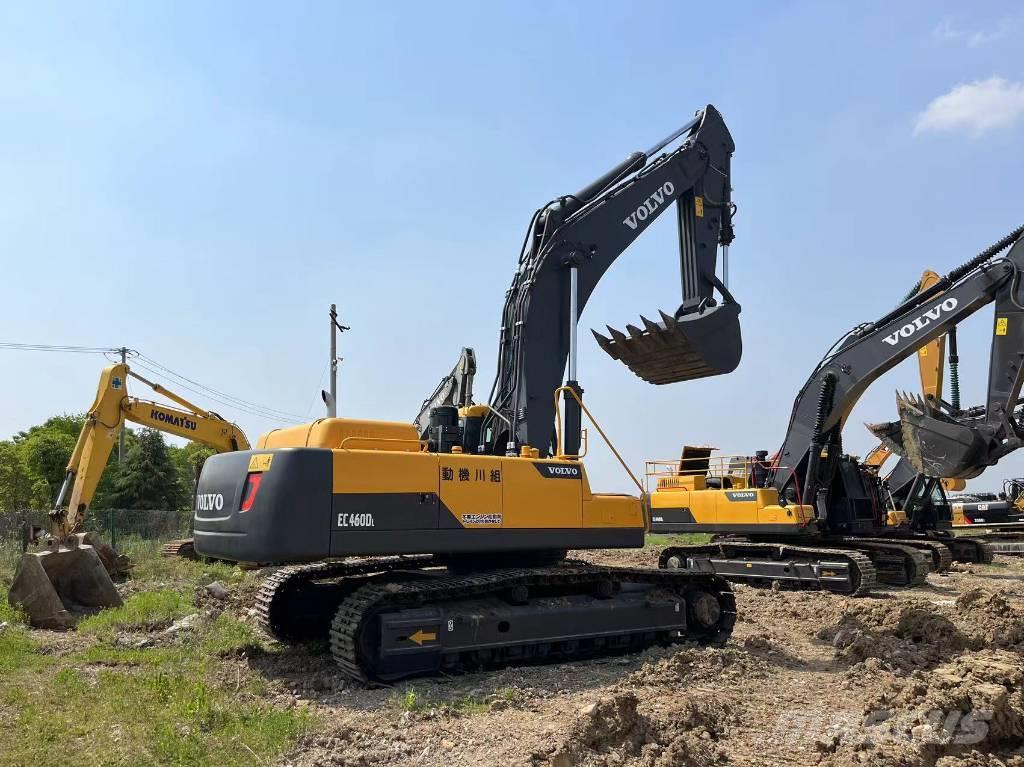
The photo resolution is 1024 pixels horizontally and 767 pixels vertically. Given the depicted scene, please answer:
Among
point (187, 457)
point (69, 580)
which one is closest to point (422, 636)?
point (69, 580)

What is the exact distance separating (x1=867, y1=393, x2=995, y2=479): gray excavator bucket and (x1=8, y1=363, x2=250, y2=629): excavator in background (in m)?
12.9

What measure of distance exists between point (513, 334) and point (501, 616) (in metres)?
3.16

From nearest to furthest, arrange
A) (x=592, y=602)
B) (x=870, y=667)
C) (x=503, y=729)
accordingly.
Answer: (x=503, y=729), (x=870, y=667), (x=592, y=602)

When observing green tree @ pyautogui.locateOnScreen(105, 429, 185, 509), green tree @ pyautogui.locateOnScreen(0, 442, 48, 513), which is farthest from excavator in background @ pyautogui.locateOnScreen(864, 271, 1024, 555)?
green tree @ pyautogui.locateOnScreen(0, 442, 48, 513)

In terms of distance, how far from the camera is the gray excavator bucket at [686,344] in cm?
990

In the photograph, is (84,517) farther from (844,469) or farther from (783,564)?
(844,469)

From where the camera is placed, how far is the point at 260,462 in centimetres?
646

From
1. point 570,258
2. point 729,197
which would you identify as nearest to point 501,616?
point 570,258

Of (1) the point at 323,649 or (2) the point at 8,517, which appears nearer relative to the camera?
(1) the point at 323,649

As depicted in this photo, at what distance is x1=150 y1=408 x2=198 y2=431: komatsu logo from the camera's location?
53.3ft

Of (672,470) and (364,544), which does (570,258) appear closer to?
(364,544)

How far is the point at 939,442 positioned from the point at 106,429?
589 inches

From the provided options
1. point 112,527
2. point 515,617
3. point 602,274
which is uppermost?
point 602,274

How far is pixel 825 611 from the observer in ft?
34.1
